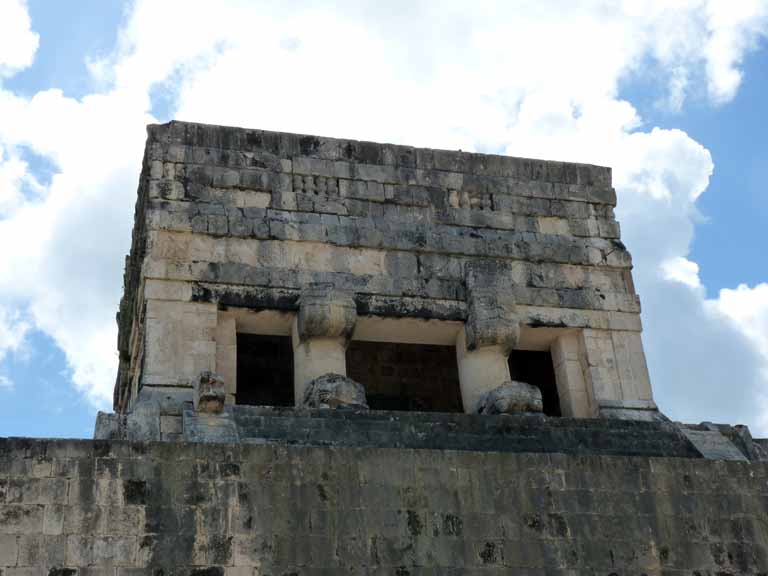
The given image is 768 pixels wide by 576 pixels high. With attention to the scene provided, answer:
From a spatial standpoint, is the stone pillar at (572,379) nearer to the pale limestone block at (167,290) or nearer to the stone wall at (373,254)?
the stone wall at (373,254)

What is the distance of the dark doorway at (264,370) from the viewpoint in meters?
18.8

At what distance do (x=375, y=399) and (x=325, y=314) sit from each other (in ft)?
15.9

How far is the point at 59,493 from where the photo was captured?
1062 centimetres

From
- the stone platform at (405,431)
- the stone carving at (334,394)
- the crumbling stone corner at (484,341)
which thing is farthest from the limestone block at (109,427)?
the crumbling stone corner at (484,341)

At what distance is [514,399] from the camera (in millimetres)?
14414

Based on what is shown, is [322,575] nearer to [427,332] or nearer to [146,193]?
[427,332]

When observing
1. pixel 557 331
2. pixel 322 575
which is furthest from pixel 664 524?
pixel 557 331

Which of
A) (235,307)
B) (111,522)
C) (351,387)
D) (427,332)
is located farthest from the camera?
(427,332)

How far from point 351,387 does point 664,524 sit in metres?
4.13

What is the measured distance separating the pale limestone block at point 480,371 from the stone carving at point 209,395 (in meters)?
3.89

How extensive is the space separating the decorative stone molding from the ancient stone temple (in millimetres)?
30

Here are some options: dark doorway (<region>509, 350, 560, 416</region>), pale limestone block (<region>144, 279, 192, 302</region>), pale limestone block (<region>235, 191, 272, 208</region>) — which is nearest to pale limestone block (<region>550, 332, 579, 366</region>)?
dark doorway (<region>509, 350, 560, 416</region>)

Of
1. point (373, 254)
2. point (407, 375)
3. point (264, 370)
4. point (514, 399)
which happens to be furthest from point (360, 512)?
point (407, 375)

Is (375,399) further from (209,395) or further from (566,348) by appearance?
(209,395)
